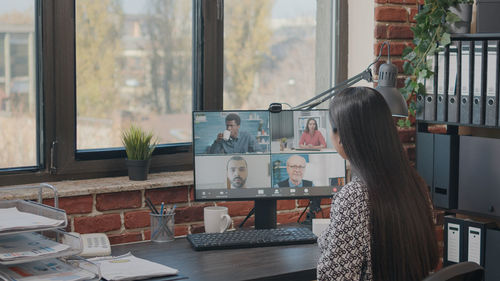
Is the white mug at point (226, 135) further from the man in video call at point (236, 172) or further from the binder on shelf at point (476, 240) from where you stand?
the binder on shelf at point (476, 240)

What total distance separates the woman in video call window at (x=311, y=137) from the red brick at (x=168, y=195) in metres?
0.51

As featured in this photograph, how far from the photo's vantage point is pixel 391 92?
2479mm

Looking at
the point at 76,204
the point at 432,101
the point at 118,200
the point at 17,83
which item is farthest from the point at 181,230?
the point at 432,101

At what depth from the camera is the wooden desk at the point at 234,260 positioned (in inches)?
80.3

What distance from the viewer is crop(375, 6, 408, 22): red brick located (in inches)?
117

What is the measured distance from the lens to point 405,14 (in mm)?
3037

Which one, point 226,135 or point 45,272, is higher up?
point 226,135

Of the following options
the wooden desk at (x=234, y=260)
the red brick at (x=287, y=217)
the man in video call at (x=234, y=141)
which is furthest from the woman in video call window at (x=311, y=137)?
the red brick at (x=287, y=217)

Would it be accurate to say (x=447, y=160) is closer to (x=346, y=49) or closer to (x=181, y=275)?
(x=346, y=49)

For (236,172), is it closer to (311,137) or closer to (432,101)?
(311,137)

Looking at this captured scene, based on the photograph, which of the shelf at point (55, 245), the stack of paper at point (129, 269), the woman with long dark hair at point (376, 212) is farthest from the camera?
the stack of paper at point (129, 269)

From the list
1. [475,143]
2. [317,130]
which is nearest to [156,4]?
[317,130]

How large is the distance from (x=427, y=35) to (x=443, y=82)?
208mm

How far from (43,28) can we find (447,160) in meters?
1.70
